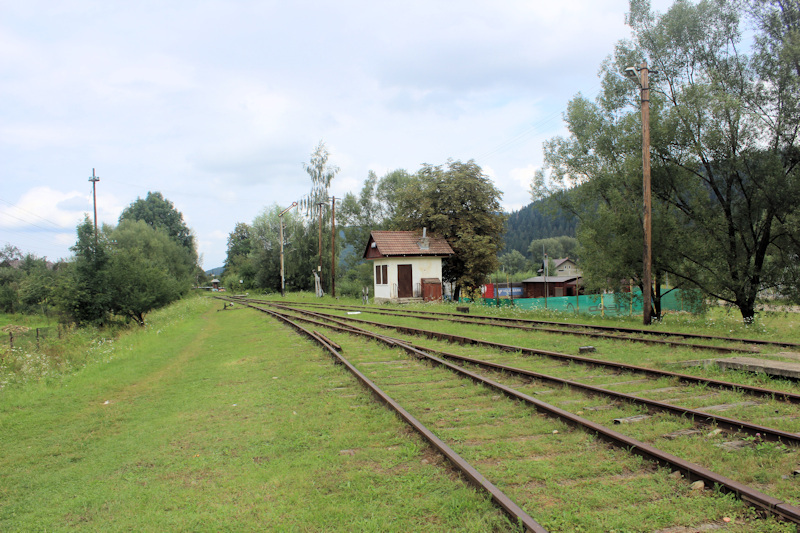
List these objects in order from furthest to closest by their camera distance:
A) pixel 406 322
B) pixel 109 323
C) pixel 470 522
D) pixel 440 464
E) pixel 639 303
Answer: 1. pixel 109 323
2. pixel 639 303
3. pixel 406 322
4. pixel 440 464
5. pixel 470 522

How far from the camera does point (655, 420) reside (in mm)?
5176

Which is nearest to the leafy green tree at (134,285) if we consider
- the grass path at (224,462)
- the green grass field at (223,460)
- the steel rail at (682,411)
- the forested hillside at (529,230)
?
the green grass field at (223,460)

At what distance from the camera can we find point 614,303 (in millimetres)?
21125

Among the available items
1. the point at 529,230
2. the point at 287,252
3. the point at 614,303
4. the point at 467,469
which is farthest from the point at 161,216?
the point at 529,230

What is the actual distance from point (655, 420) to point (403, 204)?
110 feet

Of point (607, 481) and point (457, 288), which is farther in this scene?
point (457, 288)

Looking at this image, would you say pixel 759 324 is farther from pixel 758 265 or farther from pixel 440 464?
pixel 440 464

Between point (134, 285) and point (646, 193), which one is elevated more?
point (646, 193)

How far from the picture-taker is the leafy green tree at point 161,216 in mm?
85156

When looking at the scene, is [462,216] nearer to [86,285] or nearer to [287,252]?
[86,285]

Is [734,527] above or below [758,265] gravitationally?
below

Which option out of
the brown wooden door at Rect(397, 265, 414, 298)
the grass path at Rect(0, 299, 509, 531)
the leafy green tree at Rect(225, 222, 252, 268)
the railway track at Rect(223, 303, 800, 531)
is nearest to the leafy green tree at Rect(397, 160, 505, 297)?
the brown wooden door at Rect(397, 265, 414, 298)

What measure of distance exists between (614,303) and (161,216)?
87489 mm

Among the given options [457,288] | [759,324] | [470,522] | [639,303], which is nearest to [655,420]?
[470,522]
